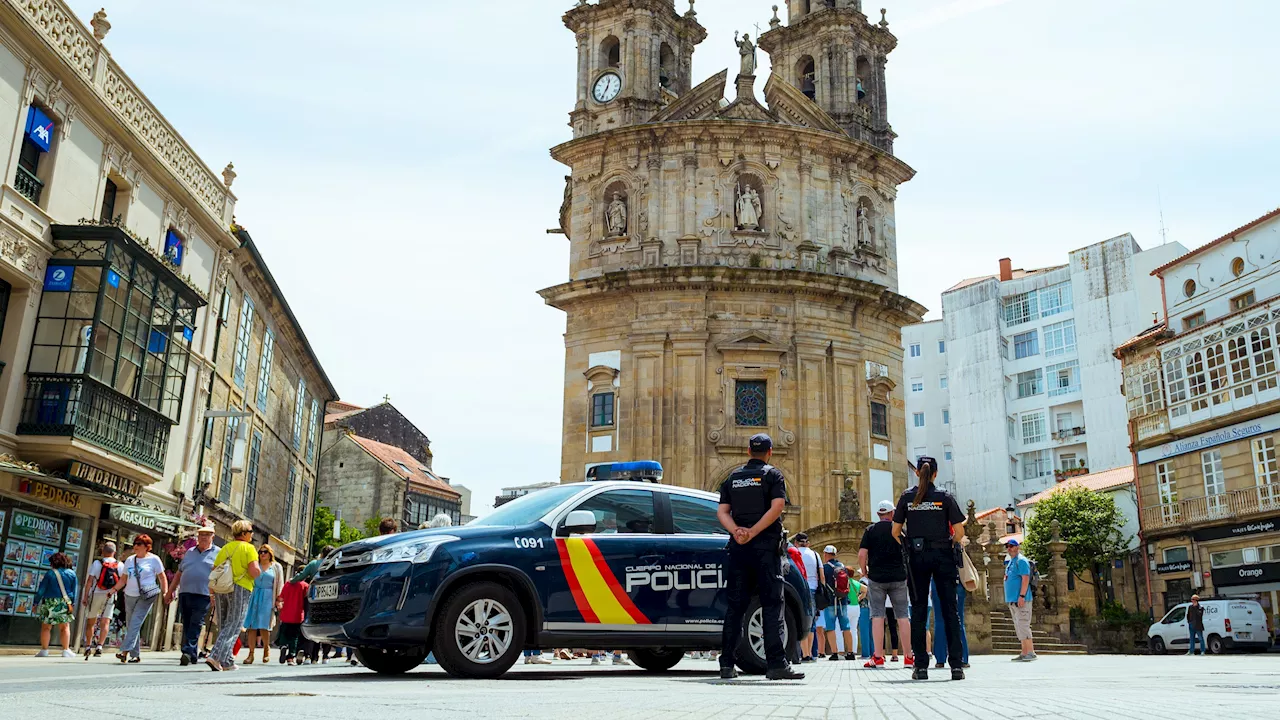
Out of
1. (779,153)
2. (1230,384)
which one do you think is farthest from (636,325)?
(1230,384)

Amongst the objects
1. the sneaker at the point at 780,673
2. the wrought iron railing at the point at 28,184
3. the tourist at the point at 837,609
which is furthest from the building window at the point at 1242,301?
the wrought iron railing at the point at 28,184

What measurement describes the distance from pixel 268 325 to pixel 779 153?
16784 mm

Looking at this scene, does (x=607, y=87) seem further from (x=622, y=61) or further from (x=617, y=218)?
(x=617, y=218)

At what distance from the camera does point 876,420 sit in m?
34.6

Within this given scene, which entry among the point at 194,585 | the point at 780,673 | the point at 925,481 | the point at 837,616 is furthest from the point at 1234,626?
the point at 194,585

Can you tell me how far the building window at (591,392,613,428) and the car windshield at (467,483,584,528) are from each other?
23842 mm

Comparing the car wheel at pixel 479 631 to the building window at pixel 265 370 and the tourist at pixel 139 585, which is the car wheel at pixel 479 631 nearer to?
the tourist at pixel 139 585

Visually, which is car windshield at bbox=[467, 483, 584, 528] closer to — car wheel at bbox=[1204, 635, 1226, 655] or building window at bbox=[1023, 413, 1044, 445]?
car wheel at bbox=[1204, 635, 1226, 655]

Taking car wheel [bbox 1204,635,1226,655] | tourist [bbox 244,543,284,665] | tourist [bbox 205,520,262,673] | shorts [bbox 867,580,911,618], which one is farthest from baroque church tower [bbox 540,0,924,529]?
tourist [bbox 205,520,262,673]

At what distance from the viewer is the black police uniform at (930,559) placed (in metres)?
8.18

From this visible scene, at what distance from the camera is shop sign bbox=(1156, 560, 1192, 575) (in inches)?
1389

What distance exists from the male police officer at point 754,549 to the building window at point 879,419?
27310mm

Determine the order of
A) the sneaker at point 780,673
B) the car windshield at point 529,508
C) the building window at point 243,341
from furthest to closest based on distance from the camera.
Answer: the building window at point 243,341, the car windshield at point 529,508, the sneaker at point 780,673

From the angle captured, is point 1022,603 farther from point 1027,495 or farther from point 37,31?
point 1027,495
